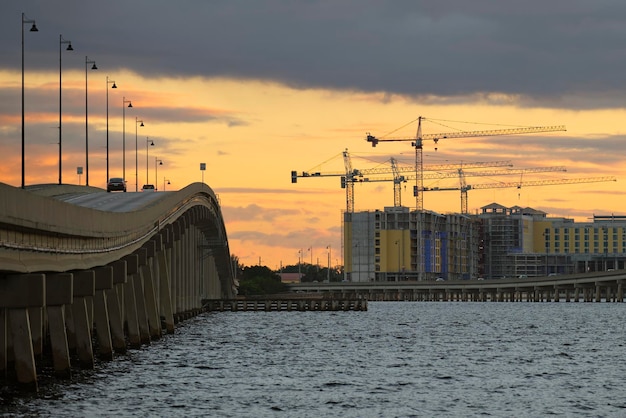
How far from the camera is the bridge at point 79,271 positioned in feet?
157

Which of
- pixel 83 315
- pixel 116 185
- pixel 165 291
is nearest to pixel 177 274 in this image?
pixel 116 185

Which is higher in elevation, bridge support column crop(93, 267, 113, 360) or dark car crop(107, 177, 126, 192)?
dark car crop(107, 177, 126, 192)

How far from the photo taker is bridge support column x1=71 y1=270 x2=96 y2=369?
61.6 metres

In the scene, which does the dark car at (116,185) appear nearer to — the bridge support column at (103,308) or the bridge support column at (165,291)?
the bridge support column at (165,291)

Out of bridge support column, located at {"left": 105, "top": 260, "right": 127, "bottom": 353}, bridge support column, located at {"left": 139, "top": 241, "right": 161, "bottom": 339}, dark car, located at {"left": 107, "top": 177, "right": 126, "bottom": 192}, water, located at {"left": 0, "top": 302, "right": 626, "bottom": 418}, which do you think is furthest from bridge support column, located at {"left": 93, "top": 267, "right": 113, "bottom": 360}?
dark car, located at {"left": 107, "top": 177, "right": 126, "bottom": 192}

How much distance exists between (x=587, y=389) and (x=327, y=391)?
12404 mm

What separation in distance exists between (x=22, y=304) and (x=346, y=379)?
2322 centimetres

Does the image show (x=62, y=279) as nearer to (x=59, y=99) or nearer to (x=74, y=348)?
(x=74, y=348)

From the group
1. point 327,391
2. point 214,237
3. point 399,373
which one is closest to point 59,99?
point 399,373

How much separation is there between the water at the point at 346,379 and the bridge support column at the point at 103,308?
1.35 metres

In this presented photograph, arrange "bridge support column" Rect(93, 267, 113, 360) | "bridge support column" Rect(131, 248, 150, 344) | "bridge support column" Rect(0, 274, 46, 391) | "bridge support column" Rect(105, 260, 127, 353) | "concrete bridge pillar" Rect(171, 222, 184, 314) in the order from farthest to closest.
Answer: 1. "concrete bridge pillar" Rect(171, 222, 184, 314)
2. "bridge support column" Rect(131, 248, 150, 344)
3. "bridge support column" Rect(105, 260, 127, 353)
4. "bridge support column" Rect(93, 267, 113, 360)
5. "bridge support column" Rect(0, 274, 46, 391)

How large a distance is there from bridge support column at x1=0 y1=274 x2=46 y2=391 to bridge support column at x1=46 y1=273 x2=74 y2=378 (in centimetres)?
486

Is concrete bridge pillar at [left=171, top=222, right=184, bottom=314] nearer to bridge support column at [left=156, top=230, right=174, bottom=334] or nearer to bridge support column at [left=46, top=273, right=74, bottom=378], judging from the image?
bridge support column at [left=156, top=230, right=174, bottom=334]

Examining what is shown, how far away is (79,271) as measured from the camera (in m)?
62.1
